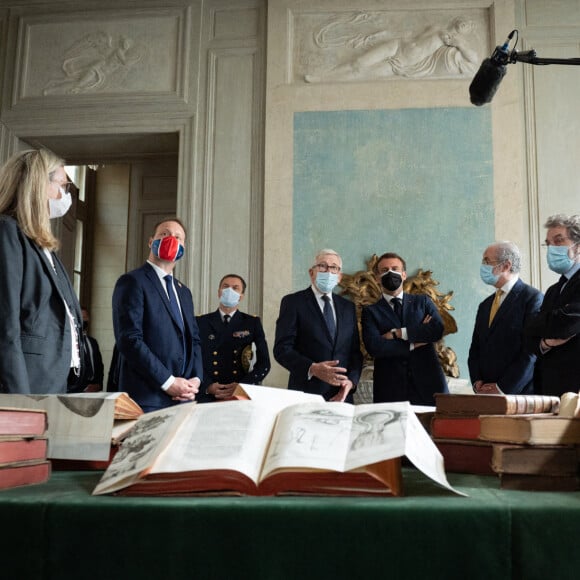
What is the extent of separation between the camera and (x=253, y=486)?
88cm

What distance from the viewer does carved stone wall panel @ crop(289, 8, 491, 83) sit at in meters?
6.95

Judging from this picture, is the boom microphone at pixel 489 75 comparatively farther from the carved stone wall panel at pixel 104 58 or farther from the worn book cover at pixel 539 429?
the carved stone wall panel at pixel 104 58

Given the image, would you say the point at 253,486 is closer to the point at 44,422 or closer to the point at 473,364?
the point at 44,422

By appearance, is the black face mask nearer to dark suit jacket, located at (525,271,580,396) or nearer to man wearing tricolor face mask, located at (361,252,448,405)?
man wearing tricolor face mask, located at (361,252,448,405)

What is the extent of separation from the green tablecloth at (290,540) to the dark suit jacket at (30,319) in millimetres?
1324

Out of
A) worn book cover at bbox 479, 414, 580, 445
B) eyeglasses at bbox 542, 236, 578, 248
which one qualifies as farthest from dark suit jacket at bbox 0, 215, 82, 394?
eyeglasses at bbox 542, 236, 578, 248

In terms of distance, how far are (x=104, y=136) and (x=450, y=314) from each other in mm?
3862

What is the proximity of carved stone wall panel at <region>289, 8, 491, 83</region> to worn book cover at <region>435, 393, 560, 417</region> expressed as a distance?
244 inches

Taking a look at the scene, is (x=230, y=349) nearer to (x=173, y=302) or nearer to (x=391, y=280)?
(x=391, y=280)

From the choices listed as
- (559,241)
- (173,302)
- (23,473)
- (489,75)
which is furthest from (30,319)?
(559,241)

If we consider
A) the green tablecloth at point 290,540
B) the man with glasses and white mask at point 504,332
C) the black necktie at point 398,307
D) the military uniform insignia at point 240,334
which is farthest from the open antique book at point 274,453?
the military uniform insignia at point 240,334

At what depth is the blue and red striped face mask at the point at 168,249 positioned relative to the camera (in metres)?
3.41

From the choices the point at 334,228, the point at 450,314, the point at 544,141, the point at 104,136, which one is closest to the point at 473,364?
the point at 450,314

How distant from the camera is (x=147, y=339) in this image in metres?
3.29
